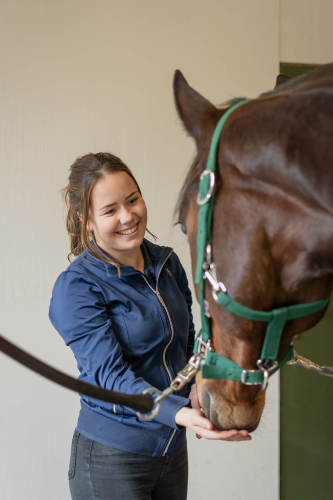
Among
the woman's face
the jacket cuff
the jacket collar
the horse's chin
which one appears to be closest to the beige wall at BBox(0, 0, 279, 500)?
the jacket collar

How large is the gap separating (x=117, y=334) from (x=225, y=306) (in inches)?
18.1

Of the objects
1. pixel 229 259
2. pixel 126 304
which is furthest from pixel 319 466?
pixel 229 259

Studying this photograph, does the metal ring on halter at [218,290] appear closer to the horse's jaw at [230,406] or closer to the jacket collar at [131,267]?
the horse's jaw at [230,406]

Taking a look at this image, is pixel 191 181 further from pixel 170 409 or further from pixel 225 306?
pixel 170 409

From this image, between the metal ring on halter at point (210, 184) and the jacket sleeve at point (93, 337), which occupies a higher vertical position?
the metal ring on halter at point (210, 184)

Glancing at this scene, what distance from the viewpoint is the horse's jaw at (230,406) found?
810mm

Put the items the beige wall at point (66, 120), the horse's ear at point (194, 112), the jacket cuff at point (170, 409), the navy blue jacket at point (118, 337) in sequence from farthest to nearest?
the beige wall at point (66, 120) → the navy blue jacket at point (118, 337) → the jacket cuff at point (170, 409) → the horse's ear at point (194, 112)

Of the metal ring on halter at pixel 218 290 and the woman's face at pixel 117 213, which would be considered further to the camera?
the woman's face at pixel 117 213

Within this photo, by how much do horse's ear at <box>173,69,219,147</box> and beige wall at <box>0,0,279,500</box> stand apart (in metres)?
1.12

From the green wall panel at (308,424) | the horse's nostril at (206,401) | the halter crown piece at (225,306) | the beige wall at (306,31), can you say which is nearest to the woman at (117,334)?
the horse's nostril at (206,401)

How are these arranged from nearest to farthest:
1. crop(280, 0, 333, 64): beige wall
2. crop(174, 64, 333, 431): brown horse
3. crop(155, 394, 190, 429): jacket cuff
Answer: crop(174, 64, 333, 431): brown horse → crop(155, 394, 190, 429): jacket cuff → crop(280, 0, 333, 64): beige wall

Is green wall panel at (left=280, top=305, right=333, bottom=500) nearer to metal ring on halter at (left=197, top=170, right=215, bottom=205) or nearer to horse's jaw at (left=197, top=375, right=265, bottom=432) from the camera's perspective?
horse's jaw at (left=197, top=375, right=265, bottom=432)

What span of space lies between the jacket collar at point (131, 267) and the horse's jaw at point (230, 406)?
41 cm

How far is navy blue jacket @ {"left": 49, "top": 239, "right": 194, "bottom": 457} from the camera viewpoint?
1032 mm
